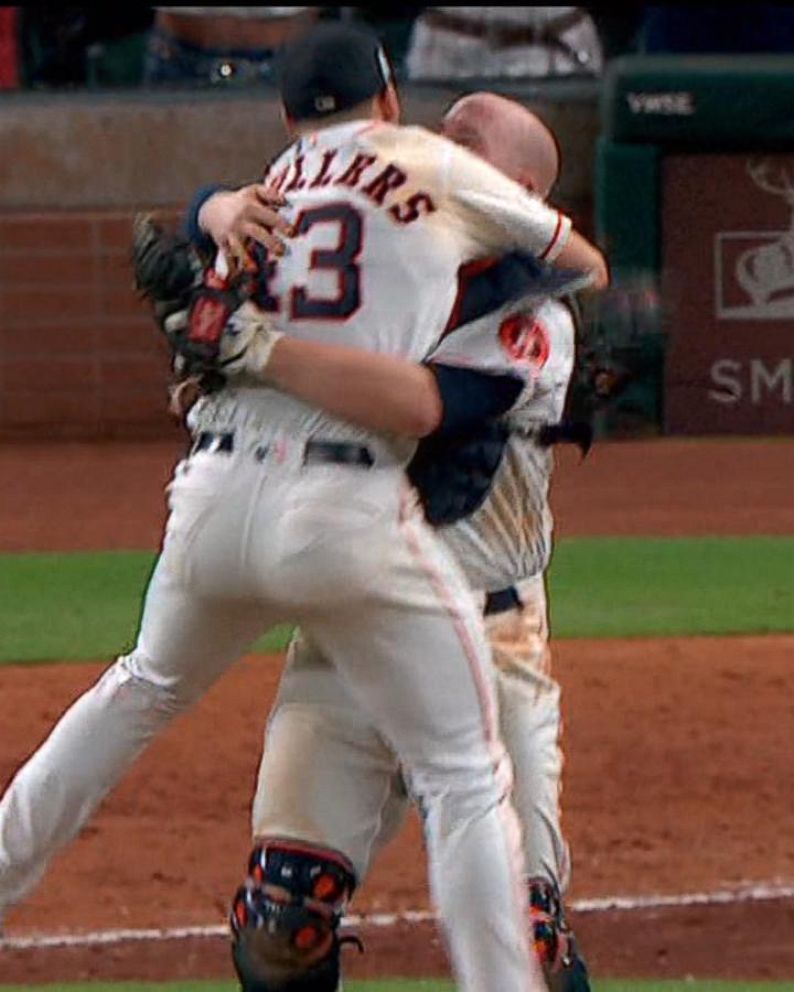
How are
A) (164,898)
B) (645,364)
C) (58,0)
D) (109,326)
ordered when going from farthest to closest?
(58,0), (109,326), (164,898), (645,364)

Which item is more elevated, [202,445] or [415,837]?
[202,445]

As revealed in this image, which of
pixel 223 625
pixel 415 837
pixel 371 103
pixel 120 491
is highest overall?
pixel 371 103

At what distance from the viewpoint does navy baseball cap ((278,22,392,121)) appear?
4.08m

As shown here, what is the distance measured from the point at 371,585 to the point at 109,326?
893 centimetres

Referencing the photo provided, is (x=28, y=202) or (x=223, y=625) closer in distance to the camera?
(x=223, y=625)

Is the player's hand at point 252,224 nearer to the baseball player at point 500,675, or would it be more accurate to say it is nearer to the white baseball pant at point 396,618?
the baseball player at point 500,675

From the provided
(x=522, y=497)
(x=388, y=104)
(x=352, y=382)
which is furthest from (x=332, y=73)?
(x=522, y=497)

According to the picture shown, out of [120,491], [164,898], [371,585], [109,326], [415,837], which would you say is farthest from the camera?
[109,326]

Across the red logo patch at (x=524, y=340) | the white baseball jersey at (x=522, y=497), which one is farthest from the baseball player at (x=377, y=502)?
the white baseball jersey at (x=522, y=497)

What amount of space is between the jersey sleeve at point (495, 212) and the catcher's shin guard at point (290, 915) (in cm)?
99

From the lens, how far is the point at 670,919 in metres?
5.87

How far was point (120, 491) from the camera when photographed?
11414 millimetres

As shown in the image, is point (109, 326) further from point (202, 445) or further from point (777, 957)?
point (202, 445)

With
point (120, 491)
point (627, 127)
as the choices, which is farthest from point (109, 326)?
point (627, 127)
